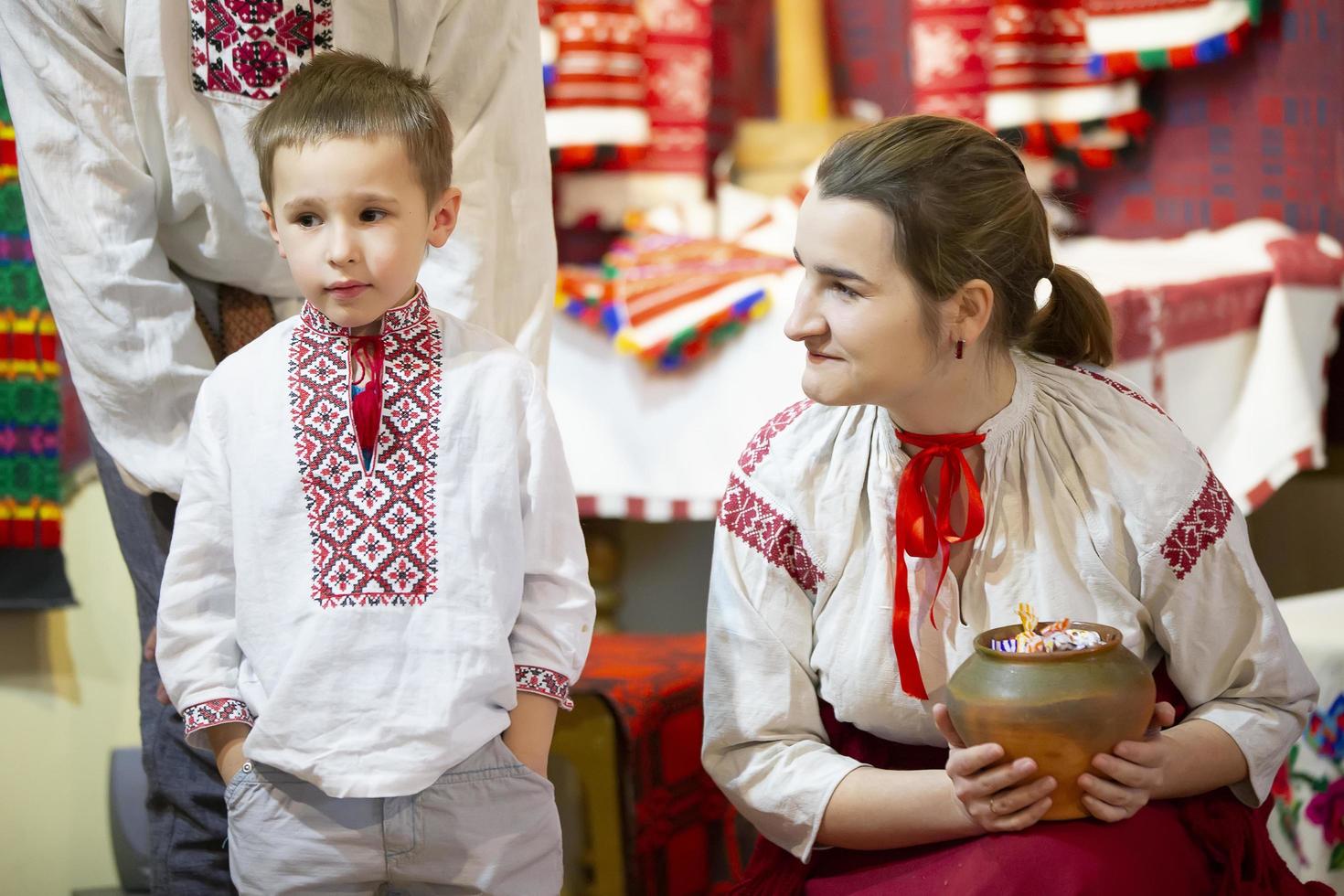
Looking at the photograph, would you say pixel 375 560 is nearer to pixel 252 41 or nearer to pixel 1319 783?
pixel 252 41

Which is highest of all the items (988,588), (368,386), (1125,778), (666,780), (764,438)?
(368,386)

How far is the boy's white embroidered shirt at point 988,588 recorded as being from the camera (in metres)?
1.55

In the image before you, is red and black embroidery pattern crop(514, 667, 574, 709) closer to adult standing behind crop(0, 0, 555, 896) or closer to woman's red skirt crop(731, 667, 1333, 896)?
woman's red skirt crop(731, 667, 1333, 896)

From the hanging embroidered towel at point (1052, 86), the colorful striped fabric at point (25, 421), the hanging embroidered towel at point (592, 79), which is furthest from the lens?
the hanging embroidered towel at point (1052, 86)

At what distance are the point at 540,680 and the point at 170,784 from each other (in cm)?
55

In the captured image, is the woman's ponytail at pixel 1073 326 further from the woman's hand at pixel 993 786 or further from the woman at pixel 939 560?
the woman's hand at pixel 993 786

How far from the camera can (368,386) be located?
1514 mm

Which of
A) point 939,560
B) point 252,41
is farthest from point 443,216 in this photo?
point 939,560

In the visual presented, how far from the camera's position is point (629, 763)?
7.09 ft

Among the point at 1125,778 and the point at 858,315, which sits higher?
the point at 858,315

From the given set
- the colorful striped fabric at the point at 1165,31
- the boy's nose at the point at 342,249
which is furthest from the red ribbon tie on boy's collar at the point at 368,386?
the colorful striped fabric at the point at 1165,31

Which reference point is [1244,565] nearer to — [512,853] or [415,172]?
[512,853]

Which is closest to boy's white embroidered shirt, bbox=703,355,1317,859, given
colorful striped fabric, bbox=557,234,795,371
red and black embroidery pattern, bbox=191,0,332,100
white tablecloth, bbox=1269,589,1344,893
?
white tablecloth, bbox=1269,589,1344,893

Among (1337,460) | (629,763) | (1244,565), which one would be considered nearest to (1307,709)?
(1244,565)
